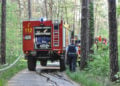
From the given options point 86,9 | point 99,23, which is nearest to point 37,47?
point 86,9

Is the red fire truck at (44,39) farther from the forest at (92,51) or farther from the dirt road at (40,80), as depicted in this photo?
the dirt road at (40,80)

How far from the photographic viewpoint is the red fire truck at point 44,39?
Answer: 1977cm

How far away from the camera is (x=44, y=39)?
2012 cm

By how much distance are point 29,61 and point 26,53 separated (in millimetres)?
585

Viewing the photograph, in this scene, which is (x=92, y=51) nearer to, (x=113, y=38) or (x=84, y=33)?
(x=84, y=33)

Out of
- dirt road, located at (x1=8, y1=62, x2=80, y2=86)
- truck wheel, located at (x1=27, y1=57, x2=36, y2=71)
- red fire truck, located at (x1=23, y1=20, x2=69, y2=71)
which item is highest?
red fire truck, located at (x1=23, y1=20, x2=69, y2=71)

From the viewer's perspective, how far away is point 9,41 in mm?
35656

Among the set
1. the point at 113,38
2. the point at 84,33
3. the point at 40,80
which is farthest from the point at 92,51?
the point at 113,38

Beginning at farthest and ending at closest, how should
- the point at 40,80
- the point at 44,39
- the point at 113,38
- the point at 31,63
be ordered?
1. the point at 31,63
2. the point at 44,39
3. the point at 40,80
4. the point at 113,38

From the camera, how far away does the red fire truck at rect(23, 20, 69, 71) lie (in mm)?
19766

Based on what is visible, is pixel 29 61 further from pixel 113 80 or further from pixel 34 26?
pixel 113 80

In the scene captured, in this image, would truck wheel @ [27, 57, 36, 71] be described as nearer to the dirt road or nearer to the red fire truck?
the red fire truck

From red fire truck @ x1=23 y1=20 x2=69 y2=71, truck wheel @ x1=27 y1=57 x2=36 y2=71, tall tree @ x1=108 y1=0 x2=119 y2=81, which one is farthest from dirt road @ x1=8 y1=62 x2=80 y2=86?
truck wheel @ x1=27 y1=57 x2=36 y2=71

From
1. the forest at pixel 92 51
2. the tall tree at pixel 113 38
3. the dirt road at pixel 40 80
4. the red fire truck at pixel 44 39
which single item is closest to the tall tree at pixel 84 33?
the forest at pixel 92 51
